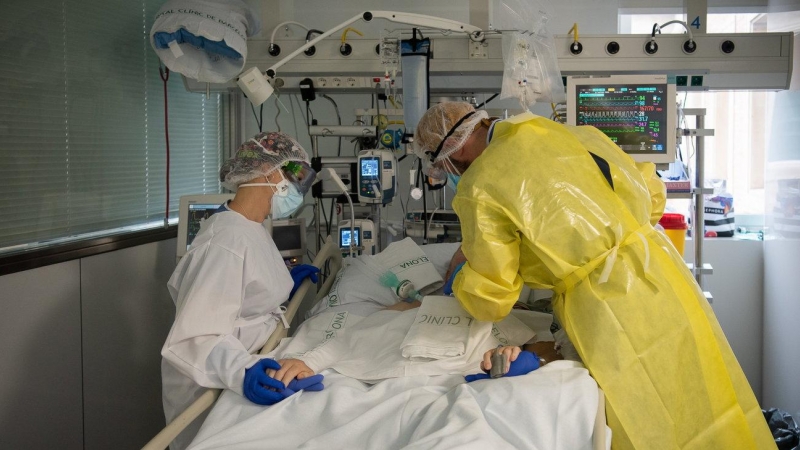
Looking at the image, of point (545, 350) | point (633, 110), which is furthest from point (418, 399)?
point (633, 110)

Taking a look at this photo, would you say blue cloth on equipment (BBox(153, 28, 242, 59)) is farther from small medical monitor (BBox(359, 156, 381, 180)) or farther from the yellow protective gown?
the yellow protective gown

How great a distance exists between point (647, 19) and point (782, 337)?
232 cm

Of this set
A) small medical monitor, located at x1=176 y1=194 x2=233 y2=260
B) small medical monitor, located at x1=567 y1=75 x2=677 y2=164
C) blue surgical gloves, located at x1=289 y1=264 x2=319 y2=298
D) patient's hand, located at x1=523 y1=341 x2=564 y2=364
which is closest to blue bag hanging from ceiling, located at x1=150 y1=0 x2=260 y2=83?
small medical monitor, located at x1=176 y1=194 x2=233 y2=260

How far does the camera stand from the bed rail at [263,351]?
165cm

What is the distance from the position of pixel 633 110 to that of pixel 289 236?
1.74 metres

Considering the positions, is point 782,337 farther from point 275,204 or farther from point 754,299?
point 275,204

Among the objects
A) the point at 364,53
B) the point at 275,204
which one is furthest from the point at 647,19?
the point at 275,204

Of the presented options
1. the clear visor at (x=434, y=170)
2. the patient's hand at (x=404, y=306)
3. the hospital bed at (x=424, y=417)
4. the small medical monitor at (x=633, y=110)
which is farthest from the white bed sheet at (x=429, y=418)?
the small medical monitor at (x=633, y=110)

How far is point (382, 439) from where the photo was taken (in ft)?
5.44

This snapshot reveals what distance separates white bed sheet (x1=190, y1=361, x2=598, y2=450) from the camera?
5.38ft

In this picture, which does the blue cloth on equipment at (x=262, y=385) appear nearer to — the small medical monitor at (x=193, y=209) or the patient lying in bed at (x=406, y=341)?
the patient lying in bed at (x=406, y=341)

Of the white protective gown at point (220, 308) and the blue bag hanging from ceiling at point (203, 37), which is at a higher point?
the blue bag hanging from ceiling at point (203, 37)

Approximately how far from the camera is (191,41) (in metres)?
3.30

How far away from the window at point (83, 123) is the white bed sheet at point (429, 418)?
1.55 meters
